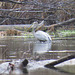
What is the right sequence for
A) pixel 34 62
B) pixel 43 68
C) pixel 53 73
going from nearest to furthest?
pixel 53 73 < pixel 43 68 < pixel 34 62

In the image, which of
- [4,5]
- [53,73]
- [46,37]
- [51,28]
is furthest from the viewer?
[4,5]

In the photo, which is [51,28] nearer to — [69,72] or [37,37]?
[37,37]

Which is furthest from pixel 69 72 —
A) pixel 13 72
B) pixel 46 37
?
pixel 46 37

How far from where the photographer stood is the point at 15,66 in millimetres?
4801

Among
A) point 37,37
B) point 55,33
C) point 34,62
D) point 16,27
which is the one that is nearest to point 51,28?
point 55,33

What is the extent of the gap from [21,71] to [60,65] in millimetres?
830

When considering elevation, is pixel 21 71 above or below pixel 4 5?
below

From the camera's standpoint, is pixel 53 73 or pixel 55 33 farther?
pixel 55 33

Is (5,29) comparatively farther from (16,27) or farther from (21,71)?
(21,71)

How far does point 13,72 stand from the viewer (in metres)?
4.37

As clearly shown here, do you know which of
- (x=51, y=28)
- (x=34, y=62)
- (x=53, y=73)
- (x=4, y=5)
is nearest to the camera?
(x=53, y=73)

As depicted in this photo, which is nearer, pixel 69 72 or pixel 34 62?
→ pixel 69 72

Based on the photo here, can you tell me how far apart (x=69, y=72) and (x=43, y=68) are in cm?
55

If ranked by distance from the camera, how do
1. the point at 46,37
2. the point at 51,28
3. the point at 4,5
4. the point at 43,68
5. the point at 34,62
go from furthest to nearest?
1. the point at 4,5
2. the point at 51,28
3. the point at 46,37
4. the point at 34,62
5. the point at 43,68
